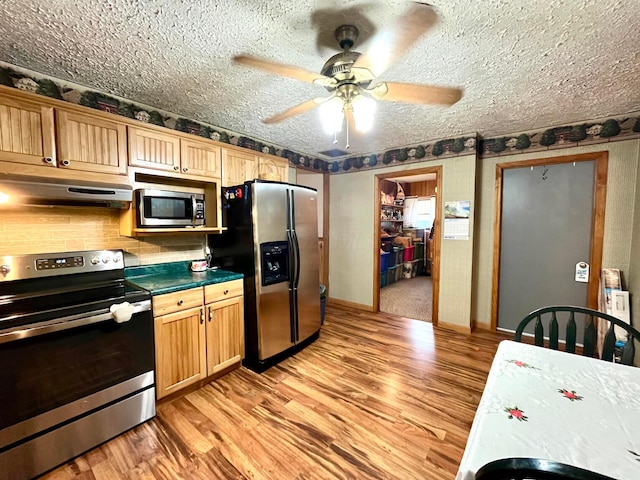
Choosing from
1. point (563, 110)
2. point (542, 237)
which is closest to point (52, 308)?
point (563, 110)

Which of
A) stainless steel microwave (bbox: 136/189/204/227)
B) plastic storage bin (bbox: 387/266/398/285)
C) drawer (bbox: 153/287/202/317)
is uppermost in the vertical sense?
stainless steel microwave (bbox: 136/189/204/227)

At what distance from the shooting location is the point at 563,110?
246cm

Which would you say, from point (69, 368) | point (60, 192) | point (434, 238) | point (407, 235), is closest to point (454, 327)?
point (434, 238)

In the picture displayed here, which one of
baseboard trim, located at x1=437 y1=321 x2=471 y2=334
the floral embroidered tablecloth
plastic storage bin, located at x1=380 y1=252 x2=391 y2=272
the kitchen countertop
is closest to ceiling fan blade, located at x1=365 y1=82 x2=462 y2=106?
the floral embroidered tablecloth

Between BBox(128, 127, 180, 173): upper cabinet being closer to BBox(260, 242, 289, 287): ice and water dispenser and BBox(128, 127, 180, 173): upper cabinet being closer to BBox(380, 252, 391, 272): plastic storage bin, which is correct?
BBox(260, 242, 289, 287): ice and water dispenser

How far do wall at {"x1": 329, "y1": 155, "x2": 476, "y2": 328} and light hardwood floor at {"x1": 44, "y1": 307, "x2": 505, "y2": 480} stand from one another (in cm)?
75

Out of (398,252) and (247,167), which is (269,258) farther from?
(398,252)

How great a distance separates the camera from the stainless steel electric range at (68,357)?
1.40 m

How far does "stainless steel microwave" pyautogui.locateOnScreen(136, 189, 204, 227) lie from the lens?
207 cm

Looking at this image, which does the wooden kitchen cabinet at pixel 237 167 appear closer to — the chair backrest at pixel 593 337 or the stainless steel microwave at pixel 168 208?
the stainless steel microwave at pixel 168 208

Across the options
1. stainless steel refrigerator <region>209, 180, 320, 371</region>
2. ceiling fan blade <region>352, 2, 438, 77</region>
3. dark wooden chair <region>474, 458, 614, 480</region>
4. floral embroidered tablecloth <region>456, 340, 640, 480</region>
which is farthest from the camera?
stainless steel refrigerator <region>209, 180, 320, 371</region>

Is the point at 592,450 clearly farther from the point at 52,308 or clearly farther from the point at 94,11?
the point at 94,11

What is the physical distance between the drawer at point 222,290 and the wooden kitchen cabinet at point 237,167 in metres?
0.95

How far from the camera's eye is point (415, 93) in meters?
1.54
